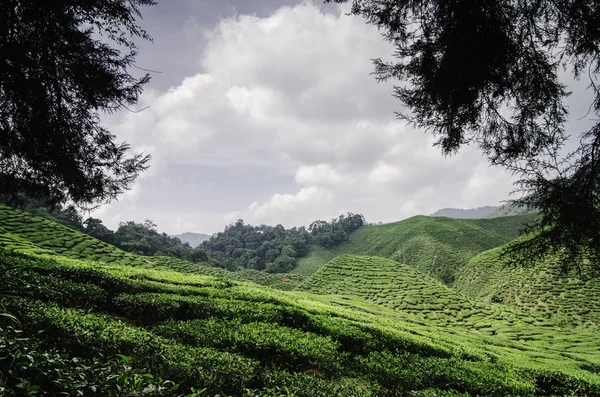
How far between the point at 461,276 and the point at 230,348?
41.5 meters

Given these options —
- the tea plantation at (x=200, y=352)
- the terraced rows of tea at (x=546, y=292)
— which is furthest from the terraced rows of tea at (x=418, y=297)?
the tea plantation at (x=200, y=352)

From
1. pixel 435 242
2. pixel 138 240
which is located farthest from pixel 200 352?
pixel 138 240

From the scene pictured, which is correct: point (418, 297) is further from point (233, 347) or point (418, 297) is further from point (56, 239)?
point (56, 239)

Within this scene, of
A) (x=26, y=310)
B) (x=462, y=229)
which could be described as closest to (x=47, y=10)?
(x=26, y=310)

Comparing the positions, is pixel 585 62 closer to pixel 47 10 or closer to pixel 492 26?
pixel 492 26

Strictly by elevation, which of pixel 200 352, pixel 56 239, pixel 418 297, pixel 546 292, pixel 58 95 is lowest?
pixel 418 297

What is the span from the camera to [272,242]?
9331 centimetres

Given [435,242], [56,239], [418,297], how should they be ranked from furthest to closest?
[435,242] < [418,297] < [56,239]

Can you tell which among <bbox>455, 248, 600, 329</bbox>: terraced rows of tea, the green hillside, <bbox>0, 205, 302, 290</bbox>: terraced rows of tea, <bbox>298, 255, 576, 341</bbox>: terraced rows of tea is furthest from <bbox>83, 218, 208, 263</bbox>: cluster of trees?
<bbox>455, 248, 600, 329</bbox>: terraced rows of tea

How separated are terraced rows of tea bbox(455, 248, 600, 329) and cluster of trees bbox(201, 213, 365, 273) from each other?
1965 inches

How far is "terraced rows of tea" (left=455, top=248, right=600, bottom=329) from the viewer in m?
22.3

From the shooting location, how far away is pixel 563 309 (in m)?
23.0

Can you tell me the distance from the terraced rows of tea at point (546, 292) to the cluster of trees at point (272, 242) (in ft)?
164

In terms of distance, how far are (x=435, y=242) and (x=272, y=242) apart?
173ft
